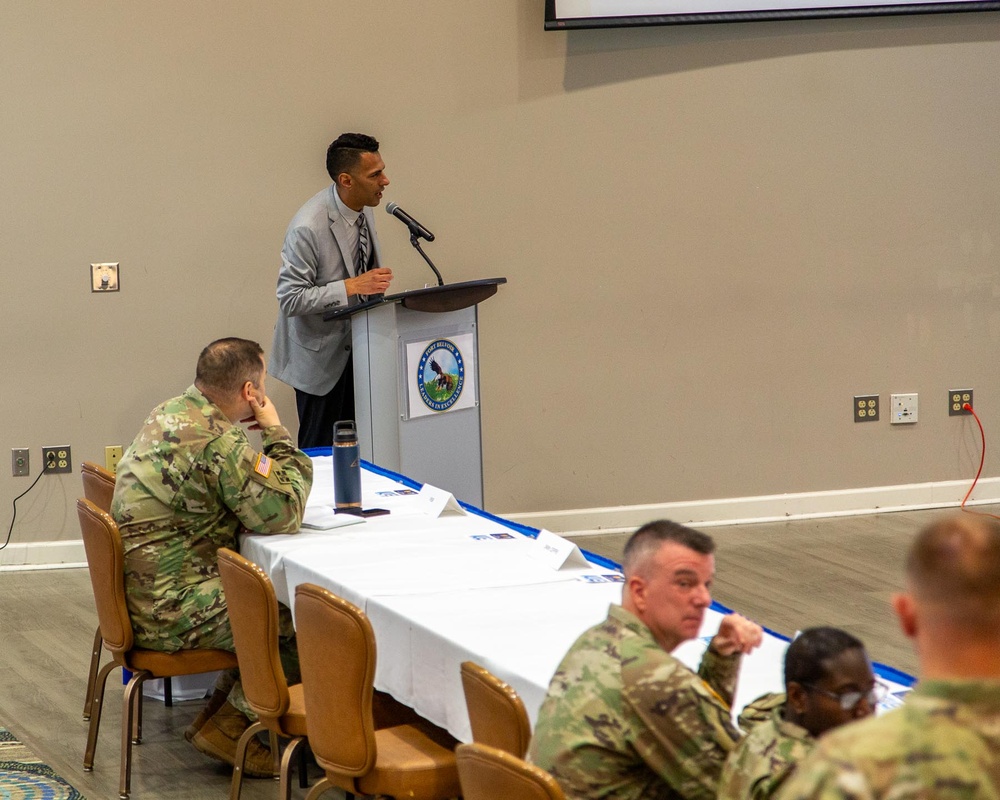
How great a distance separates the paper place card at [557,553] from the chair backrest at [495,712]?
2.86 feet

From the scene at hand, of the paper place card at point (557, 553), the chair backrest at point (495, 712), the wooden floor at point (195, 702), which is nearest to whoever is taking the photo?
the chair backrest at point (495, 712)

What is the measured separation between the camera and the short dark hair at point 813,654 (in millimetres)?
1984

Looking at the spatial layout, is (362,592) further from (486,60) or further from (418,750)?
(486,60)

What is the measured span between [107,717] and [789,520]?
3773 millimetres

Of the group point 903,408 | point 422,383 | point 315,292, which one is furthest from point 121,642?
point 903,408

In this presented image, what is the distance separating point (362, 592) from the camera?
320cm

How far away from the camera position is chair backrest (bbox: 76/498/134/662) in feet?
12.3

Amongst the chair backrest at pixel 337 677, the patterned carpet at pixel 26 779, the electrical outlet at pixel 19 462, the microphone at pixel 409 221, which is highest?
the microphone at pixel 409 221

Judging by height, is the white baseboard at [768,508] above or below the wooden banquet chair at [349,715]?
below

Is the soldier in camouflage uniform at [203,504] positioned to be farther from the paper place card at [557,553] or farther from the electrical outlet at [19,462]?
the electrical outlet at [19,462]

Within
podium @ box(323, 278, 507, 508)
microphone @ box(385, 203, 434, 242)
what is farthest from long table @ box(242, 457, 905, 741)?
microphone @ box(385, 203, 434, 242)

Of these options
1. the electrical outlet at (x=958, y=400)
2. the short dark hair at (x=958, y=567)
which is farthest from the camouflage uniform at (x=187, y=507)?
the electrical outlet at (x=958, y=400)

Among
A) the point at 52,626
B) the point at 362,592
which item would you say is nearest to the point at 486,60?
the point at 52,626

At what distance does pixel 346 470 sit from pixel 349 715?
1.26 metres
